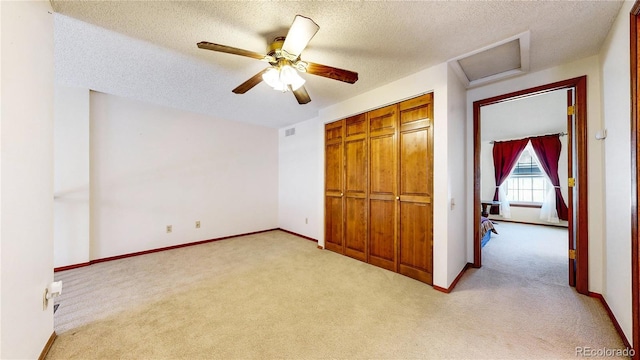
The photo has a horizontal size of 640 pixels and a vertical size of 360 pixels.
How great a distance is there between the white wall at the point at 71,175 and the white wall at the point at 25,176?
5.96ft

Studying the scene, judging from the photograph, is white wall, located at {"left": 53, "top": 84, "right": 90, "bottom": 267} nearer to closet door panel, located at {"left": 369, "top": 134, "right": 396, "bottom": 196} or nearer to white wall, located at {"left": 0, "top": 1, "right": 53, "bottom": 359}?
white wall, located at {"left": 0, "top": 1, "right": 53, "bottom": 359}

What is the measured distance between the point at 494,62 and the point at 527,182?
5.54 metres

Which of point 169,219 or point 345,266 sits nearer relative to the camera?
point 345,266

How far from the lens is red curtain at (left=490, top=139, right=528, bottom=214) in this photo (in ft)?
19.6

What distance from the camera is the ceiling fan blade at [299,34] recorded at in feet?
4.47

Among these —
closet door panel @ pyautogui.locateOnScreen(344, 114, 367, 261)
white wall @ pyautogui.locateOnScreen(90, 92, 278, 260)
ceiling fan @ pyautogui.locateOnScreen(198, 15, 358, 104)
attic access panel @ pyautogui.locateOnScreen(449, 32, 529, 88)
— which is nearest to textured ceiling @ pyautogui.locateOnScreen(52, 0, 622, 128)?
attic access panel @ pyautogui.locateOnScreen(449, 32, 529, 88)

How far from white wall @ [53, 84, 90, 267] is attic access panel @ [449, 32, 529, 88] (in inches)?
179

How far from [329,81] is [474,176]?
222 cm

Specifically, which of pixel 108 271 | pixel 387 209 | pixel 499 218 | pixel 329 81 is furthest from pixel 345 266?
pixel 499 218

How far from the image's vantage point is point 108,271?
2801 millimetres

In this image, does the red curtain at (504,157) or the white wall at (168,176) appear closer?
the white wall at (168,176)

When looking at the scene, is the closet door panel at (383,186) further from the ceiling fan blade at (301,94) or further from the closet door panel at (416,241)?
the ceiling fan blade at (301,94)

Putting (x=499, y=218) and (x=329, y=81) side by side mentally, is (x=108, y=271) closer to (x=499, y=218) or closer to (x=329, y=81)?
(x=329, y=81)

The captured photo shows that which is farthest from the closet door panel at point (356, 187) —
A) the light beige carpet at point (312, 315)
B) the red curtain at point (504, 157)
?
the red curtain at point (504, 157)
